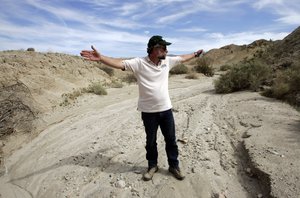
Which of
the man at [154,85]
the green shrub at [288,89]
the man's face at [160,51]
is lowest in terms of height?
the green shrub at [288,89]

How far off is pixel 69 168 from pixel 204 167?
232 cm

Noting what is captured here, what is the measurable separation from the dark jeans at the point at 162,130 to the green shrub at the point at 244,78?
215 inches

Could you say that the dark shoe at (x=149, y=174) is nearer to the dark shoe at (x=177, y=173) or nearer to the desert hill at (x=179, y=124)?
the desert hill at (x=179, y=124)

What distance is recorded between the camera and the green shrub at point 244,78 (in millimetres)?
9947

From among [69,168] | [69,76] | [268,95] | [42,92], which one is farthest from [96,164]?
[69,76]

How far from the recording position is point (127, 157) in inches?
238

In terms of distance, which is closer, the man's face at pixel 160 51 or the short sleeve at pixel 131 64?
the short sleeve at pixel 131 64

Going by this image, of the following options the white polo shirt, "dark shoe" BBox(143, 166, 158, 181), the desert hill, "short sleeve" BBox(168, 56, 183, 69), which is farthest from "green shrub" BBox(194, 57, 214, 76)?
the white polo shirt

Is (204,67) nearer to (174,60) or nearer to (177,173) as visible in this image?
(174,60)

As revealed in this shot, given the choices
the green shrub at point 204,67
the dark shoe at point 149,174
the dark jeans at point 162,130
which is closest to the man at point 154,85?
the dark jeans at point 162,130

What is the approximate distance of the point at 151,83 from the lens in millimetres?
4664

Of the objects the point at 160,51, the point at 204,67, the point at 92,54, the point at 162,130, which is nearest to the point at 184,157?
the point at 162,130

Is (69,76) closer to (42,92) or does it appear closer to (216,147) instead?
(42,92)

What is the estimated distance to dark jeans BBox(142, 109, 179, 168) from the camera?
4.81 metres
